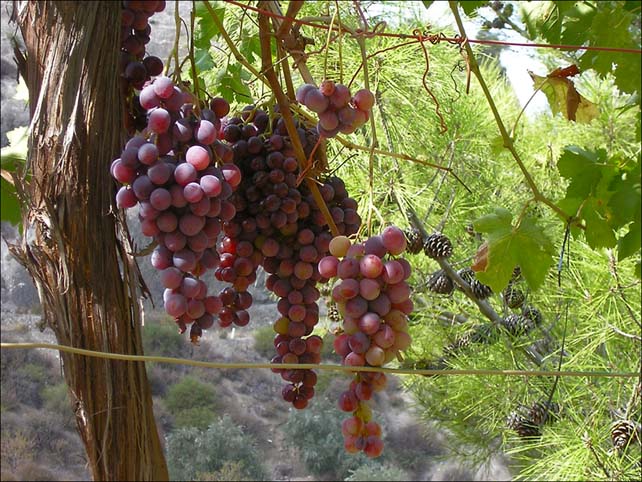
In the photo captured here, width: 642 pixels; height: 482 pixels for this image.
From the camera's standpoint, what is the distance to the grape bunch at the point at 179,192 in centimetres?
36

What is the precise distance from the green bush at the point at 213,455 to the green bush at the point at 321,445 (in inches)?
7.6

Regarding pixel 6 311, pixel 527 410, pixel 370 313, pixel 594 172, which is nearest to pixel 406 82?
pixel 527 410

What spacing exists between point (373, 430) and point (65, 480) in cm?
277

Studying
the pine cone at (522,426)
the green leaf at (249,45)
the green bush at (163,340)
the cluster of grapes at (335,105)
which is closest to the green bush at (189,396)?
the green bush at (163,340)

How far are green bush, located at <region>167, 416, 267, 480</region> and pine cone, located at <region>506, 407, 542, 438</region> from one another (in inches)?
71.2

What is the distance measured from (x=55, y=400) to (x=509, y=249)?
2.90m

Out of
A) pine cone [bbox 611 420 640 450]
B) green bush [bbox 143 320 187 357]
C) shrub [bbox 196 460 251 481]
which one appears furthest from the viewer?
green bush [bbox 143 320 187 357]

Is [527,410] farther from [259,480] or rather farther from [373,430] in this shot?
[259,480]

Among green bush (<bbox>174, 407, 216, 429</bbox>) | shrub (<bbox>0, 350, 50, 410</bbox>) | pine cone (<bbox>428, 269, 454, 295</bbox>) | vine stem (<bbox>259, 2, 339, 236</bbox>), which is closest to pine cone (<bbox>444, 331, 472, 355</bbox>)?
pine cone (<bbox>428, 269, 454, 295</bbox>)

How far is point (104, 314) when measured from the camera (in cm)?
45

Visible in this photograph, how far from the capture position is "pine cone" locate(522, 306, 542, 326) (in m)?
1.44

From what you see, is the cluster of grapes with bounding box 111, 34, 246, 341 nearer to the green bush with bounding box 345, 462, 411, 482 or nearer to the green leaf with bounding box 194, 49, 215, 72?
the green leaf with bounding box 194, 49, 215, 72

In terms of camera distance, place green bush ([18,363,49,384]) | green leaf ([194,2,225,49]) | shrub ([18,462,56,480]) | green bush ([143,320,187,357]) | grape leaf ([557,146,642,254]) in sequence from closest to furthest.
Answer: grape leaf ([557,146,642,254]) < green leaf ([194,2,225,49]) < shrub ([18,462,56,480]) < green bush ([18,363,49,384]) < green bush ([143,320,187,357])

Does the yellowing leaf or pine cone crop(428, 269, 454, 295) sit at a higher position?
the yellowing leaf
